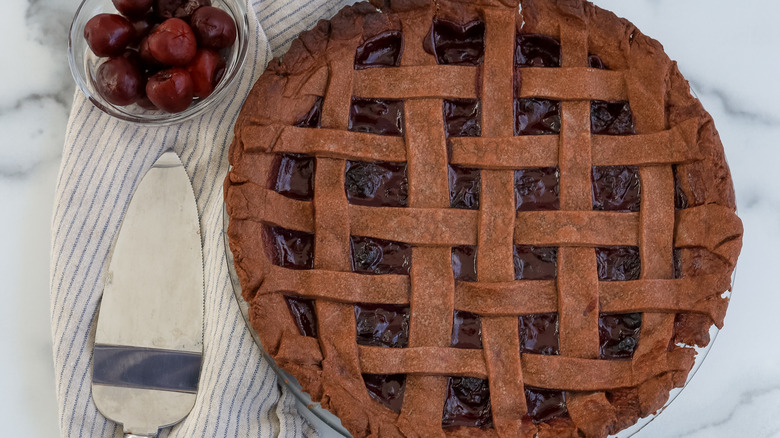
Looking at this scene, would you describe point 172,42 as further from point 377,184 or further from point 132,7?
point 377,184

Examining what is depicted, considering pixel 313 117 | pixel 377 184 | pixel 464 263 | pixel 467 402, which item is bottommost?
pixel 467 402

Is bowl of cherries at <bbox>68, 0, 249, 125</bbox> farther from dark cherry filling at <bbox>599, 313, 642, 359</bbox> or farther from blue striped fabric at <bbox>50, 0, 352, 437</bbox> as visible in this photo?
dark cherry filling at <bbox>599, 313, 642, 359</bbox>

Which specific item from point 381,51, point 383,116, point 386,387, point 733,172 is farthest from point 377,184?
point 733,172

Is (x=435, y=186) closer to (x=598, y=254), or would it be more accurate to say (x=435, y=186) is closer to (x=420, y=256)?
(x=420, y=256)

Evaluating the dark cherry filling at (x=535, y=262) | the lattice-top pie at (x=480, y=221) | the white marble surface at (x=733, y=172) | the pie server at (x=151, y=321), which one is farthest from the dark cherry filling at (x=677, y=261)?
the pie server at (x=151, y=321)

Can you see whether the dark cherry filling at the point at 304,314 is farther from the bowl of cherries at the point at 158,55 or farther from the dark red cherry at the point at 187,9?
the dark red cherry at the point at 187,9

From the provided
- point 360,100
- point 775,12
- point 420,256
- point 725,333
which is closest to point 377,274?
point 420,256
